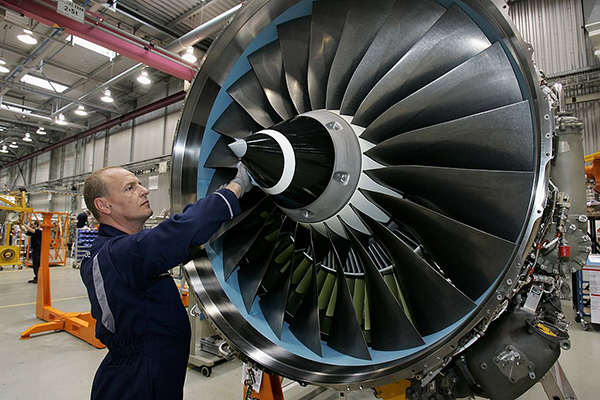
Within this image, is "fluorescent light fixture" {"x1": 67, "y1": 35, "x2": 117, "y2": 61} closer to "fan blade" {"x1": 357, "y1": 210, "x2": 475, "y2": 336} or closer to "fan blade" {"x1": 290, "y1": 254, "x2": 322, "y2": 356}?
"fan blade" {"x1": 290, "y1": 254, "x2": 322, "y2": 356}

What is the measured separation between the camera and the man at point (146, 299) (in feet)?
4.91

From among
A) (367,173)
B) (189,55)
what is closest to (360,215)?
(367,173)

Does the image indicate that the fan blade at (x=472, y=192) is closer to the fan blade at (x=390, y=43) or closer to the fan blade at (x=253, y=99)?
the fan blade at (x=390, y=43)

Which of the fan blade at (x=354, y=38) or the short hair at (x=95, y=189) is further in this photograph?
the short hair at (x=95, y=189)

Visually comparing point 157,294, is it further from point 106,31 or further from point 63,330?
point 106,31

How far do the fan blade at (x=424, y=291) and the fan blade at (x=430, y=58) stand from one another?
1.77ft

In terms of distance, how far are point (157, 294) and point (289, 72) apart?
1364 mm

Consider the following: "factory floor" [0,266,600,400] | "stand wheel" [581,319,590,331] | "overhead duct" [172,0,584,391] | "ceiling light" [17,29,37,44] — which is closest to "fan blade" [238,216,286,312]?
"overhead duct" [172,0,584,391]

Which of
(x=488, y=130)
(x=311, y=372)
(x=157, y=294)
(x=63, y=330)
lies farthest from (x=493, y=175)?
(x=63, y=330)

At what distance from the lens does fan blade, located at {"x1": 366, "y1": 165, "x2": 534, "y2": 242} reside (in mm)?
1174

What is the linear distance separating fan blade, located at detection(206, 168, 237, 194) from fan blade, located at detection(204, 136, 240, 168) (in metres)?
0.07

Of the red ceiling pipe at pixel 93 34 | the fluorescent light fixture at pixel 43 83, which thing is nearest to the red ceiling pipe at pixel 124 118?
the fluorescent light fixture at pixel 43 83

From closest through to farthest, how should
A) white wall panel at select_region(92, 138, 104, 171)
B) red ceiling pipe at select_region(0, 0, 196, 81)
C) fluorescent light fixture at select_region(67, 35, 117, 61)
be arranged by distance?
1. red ceiling pipe at select_region(0, 0, 196, 81)
2. fluorescent light fixture at select_region(67, 35, 117, 61)
3. white wall panel at select_region(92, 138, 104, 171)

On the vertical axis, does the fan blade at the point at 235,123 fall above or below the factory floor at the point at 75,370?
above
